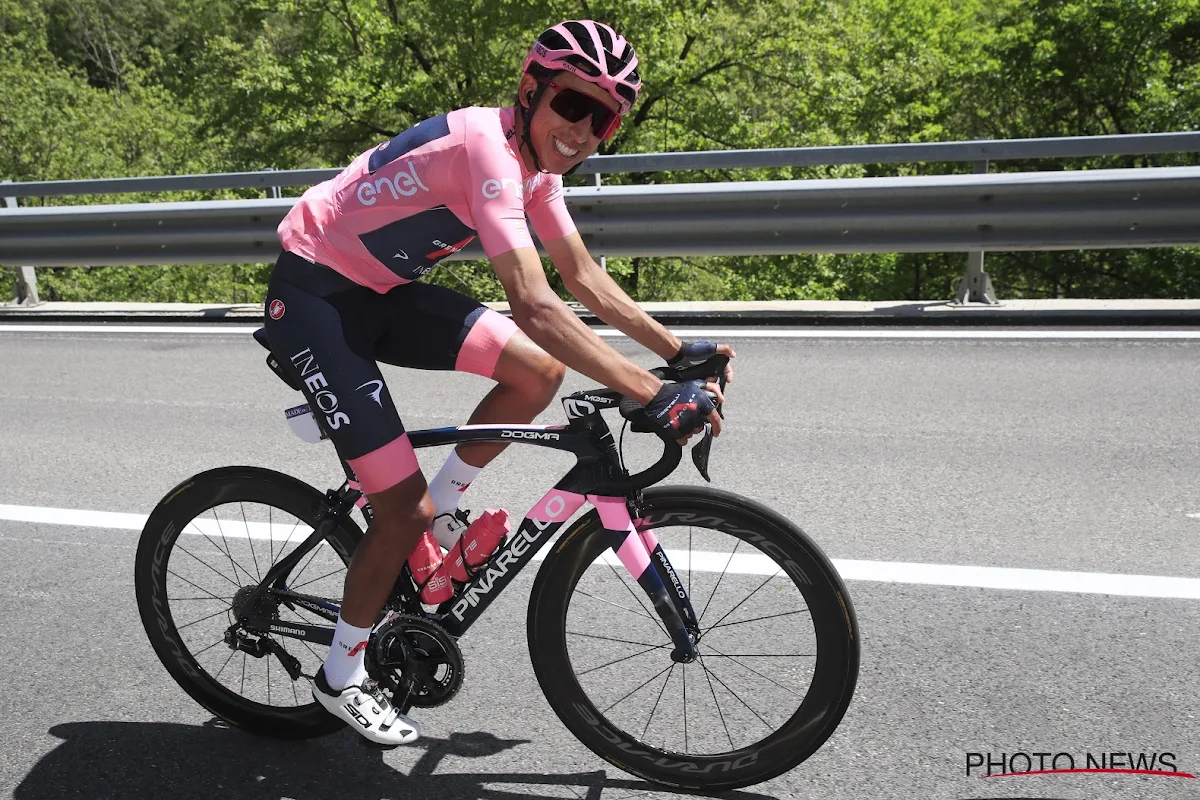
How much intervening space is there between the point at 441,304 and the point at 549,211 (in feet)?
1.32

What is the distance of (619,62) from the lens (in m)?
2.74

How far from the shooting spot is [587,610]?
11.3 feet

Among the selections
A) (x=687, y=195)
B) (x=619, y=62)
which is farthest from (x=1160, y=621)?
(x=687, y=195)

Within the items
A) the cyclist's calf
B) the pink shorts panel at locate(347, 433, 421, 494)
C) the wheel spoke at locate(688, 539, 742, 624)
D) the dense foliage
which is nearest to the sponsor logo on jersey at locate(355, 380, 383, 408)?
the pink shorts panel at locate(347, 433, 421, 494)

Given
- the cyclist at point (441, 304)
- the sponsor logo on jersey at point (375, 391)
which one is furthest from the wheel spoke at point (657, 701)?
the sponsor logo on jersey at point (375, 391)

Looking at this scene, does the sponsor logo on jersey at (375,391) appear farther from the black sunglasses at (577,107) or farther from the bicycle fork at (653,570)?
the black sunglasses at (577,107)

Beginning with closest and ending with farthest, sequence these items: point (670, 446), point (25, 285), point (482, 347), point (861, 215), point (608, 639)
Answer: point (670, 446), point (482, 347), point (608, 639), point (861, 215), point (25, 285)

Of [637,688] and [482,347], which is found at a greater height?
[482,347]

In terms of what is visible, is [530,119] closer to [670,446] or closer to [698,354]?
[698,354]

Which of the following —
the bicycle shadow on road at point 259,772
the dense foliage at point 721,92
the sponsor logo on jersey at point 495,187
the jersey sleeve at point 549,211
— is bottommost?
the dense foliage at point 721,92

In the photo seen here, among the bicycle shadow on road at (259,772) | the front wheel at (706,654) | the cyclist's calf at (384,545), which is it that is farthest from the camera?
the bicycle shadow on road at (259,772)

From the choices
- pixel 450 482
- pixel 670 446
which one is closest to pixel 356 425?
pixel 450 482

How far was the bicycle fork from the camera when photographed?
2934mm

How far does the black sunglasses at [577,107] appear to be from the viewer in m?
2.74
